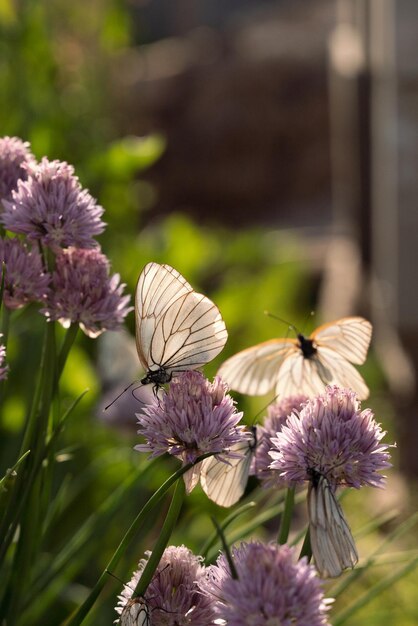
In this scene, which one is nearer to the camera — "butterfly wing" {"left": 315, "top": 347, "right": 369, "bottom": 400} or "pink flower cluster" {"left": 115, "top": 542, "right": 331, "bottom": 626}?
"pink flower cluster" {"left": 115, "top": 542, "right": 331, "bottom": 626}

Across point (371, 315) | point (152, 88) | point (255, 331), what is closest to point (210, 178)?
point (152, 88)

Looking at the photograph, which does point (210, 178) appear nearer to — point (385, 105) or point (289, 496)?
point (385, 105)

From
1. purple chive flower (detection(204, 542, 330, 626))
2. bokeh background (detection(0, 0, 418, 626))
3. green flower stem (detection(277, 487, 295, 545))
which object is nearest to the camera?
purple chive flower (detection(204, 542, 330, 626))

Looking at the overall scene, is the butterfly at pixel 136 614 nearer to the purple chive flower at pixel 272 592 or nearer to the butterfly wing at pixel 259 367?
the purple chive flower at pixel 272 592

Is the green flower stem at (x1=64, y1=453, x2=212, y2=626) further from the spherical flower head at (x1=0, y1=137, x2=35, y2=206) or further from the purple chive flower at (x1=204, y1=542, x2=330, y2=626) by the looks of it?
the spherical flower head at (x1=0, y1=137, x2=35, y2=206)

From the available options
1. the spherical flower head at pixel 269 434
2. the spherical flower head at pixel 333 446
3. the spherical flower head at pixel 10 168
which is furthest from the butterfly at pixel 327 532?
the spherical flower head at pixel 10 168

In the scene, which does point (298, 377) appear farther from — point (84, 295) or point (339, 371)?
point (84, 295)

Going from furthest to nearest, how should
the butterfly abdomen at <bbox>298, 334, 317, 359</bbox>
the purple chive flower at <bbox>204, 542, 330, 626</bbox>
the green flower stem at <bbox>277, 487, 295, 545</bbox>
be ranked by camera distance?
1. the butterfly abdomen at <bbox>298, 334, 317, 359</bbox>
2. the green flower stem at <bbox>277, 487, 295, 545</bbox>
3. the purple chive flower at <bbox>204, 542, 330, 626</bbox>

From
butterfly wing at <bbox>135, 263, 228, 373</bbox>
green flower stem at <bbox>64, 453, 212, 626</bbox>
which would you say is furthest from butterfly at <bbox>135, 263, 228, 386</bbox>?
green flower stem at <bbox>64, 453, 212, 626</bbox>
